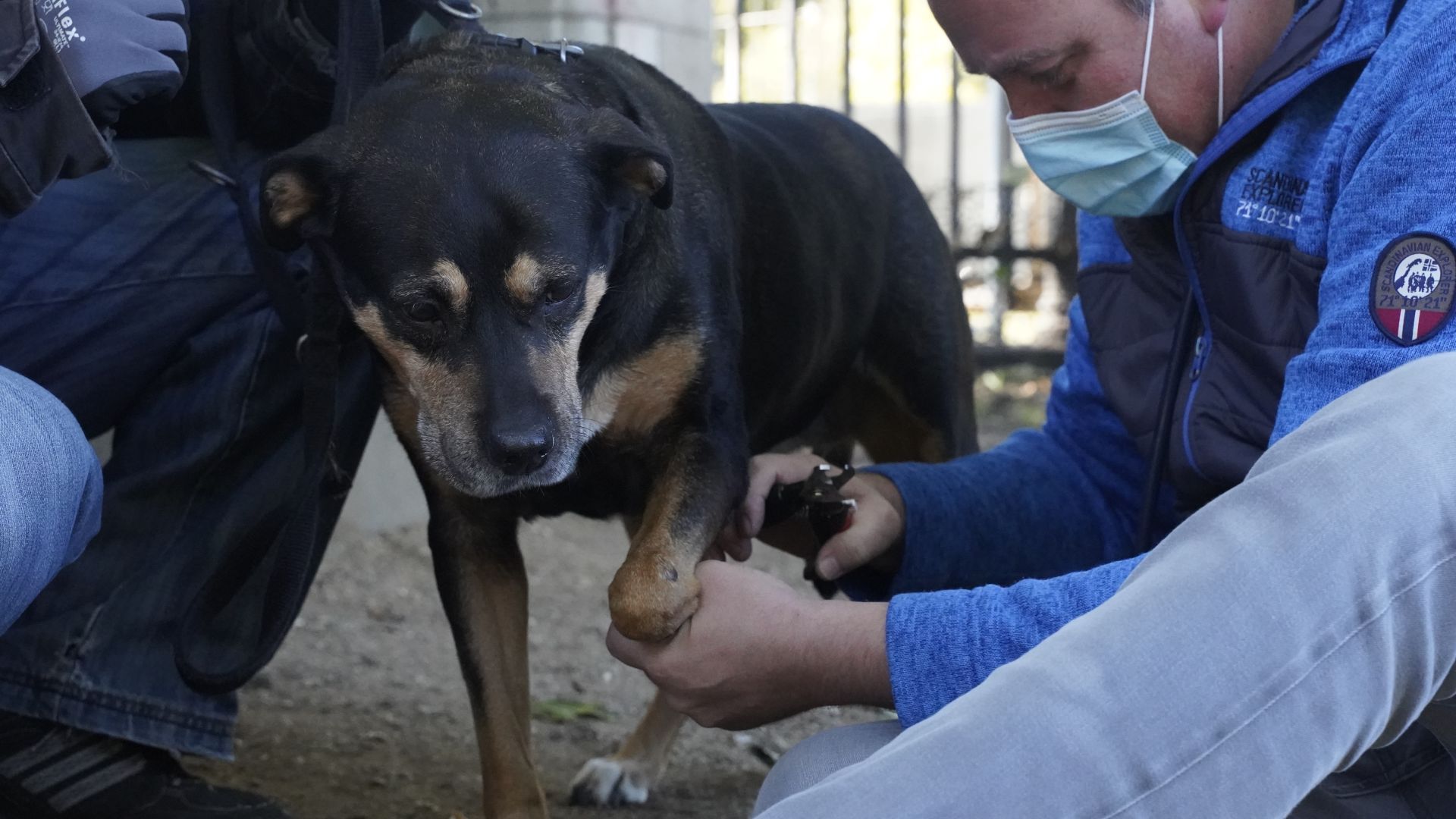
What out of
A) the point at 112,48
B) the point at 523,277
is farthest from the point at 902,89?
the point at 112,48

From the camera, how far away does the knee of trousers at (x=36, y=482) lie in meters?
1.85

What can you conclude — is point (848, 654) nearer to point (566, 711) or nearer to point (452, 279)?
point (452, 279)

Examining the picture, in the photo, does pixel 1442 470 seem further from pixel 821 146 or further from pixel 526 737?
pixel 821 146

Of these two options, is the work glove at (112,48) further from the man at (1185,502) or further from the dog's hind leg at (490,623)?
the man at (1185,502)

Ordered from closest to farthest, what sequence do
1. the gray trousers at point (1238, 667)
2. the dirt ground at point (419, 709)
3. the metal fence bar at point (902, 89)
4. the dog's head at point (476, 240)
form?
the gray trousers at point (1238, 667)
the dog's head at point (476, 240)
the dirt ground at point (419, 709)
the metal fence bar at point (902, 89)

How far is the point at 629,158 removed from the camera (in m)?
2.41

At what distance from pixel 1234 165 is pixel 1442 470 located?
0.84 meters

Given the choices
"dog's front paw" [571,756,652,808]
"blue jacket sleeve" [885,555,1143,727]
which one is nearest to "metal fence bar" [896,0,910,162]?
"dog's front paw" [571,756,652,808]

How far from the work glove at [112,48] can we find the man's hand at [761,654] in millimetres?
1018

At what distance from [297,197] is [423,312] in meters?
0.28

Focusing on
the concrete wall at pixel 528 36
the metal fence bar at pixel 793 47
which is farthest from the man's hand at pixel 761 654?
the metal fence bar at pixel 793 47

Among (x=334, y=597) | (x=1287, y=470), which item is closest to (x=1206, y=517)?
(x=1287, y=470)

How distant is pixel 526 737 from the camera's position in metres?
2.72

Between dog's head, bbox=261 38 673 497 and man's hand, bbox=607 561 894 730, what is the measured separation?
367mm
